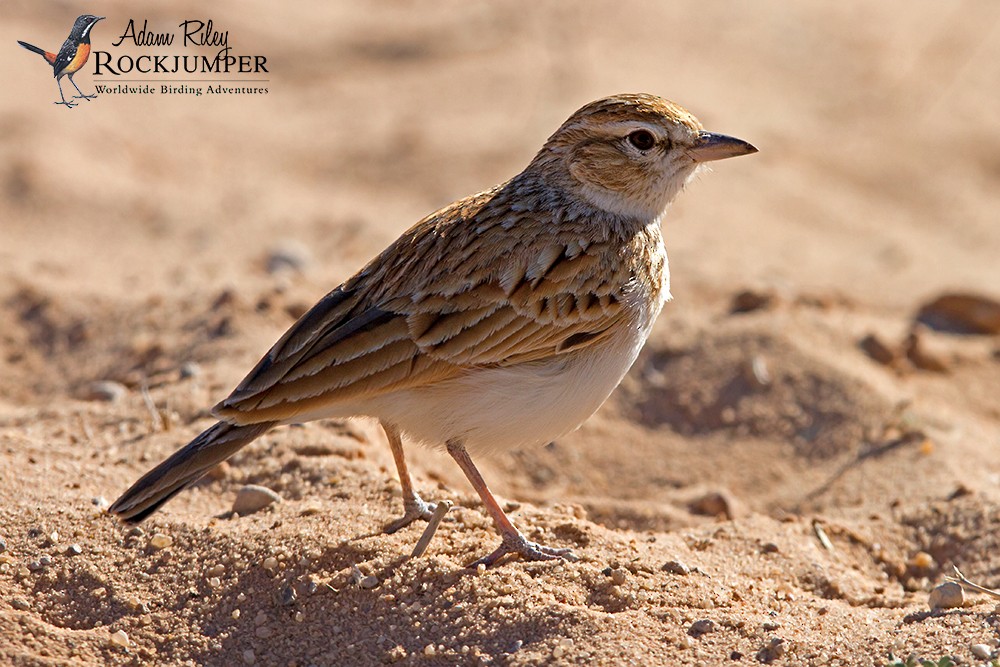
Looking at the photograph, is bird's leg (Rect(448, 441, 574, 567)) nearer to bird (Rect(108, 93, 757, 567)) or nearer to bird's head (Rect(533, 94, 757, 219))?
bird (Rect(108, 93, 757, 567))

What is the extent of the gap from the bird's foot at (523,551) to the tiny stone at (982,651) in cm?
159

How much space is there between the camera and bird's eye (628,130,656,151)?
5730 mm

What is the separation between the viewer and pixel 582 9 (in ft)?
45.9

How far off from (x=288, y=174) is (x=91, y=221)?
1.98 metres

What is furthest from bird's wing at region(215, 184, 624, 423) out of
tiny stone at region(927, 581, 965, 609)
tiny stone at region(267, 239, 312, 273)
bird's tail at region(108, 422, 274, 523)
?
tiny stone at region(267, 239, 312, 273)

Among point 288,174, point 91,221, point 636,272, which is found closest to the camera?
point 636,272

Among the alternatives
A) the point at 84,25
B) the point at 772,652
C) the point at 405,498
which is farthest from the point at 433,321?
the point at 84,25

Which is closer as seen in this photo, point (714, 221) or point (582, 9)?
point (714, 221)

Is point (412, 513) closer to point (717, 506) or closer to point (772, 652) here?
point (772, 652)

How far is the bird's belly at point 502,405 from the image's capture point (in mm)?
5113

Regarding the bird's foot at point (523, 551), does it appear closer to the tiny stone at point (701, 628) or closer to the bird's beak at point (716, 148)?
the tiny stone at point (701, 628)

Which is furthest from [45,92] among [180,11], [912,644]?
[912,644]

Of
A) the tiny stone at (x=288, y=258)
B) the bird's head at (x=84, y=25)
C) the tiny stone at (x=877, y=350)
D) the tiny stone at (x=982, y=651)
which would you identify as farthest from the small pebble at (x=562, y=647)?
the bird's head at (x=84, y=25)

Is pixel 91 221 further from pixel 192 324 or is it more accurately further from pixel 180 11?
pixel 180 11
